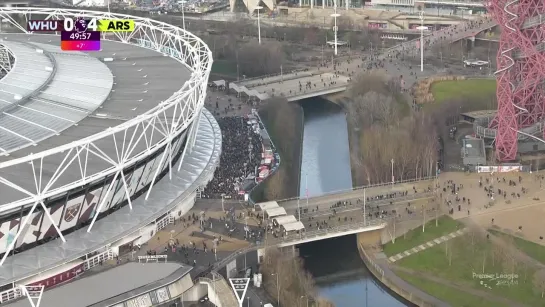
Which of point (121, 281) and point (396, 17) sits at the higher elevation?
point (396, 17)

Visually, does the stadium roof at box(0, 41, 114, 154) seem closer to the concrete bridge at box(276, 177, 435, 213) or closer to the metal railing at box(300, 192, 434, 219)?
the concrete bridge at box(276, 177, 435, 213)

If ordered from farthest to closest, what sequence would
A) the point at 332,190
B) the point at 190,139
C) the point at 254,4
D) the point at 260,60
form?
the point at 254,4 < the point at 260,60 < the point at 332,190 < the point at 190,139

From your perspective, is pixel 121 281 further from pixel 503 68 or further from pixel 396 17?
pixel 396 17

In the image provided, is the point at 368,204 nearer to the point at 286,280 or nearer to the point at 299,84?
the point at 286,280

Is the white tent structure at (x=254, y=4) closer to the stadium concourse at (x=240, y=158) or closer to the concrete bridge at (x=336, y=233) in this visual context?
the stadium concourse at (x=240, y=158)

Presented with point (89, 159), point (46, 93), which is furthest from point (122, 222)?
point (46, 93)

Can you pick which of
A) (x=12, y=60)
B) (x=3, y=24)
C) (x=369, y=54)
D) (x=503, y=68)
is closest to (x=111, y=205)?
(x=12, y=60)
